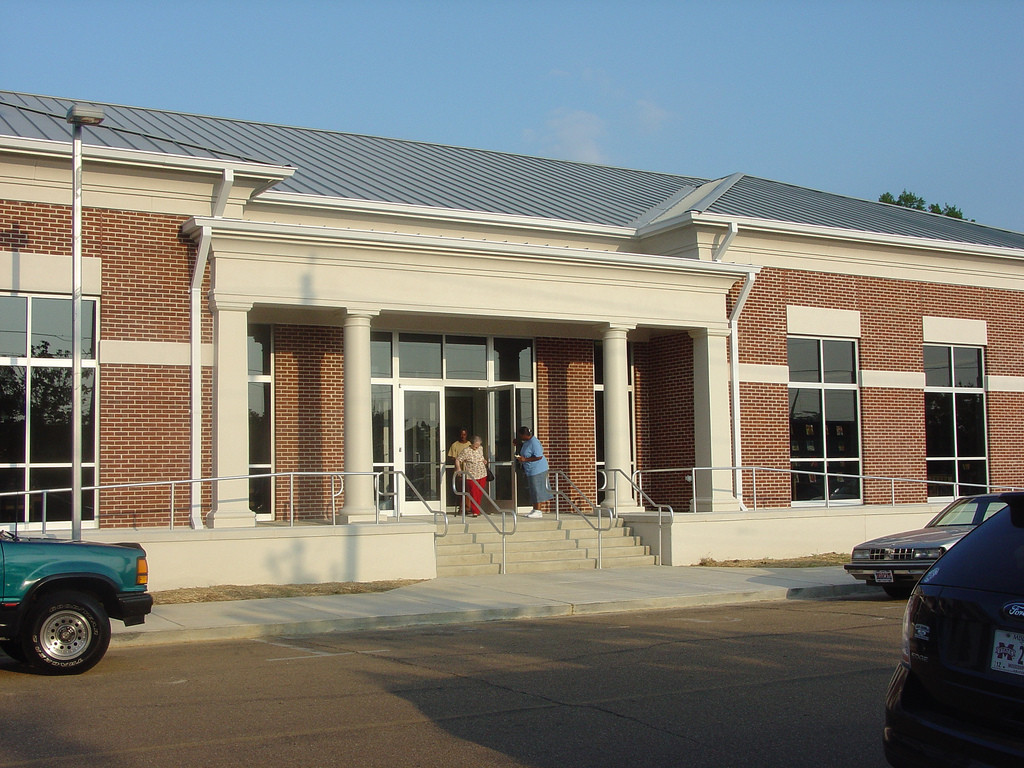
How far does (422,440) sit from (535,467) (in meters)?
2.35

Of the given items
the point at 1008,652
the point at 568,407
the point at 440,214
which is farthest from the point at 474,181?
the point at 1008,652

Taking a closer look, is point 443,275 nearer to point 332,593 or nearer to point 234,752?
point 332,593

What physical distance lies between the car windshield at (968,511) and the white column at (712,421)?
194 inches

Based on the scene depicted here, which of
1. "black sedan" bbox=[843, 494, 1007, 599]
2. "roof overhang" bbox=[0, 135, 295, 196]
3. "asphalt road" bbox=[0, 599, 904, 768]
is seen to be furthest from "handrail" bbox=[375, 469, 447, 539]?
"black sedan" bbox=[843, 494, 1007, 599]

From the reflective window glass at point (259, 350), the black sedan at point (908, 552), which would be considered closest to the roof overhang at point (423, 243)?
the reflective window glass at point (259, 350)

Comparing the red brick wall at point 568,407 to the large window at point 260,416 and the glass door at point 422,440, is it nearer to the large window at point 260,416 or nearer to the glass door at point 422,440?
the glass door at point 422,440

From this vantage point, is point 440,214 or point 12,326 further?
point 440,214

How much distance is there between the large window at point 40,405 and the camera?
16.0m

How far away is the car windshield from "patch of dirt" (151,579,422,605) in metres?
7.92

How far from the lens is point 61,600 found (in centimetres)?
973

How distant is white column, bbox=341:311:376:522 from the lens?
17.0 meters

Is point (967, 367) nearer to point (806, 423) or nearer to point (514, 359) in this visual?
point (806, 423)

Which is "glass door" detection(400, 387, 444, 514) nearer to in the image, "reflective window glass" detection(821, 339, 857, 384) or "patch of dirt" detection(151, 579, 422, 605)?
"patch of dirt" detection(151, 579, 422, 605)

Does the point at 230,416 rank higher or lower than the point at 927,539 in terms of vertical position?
higher
